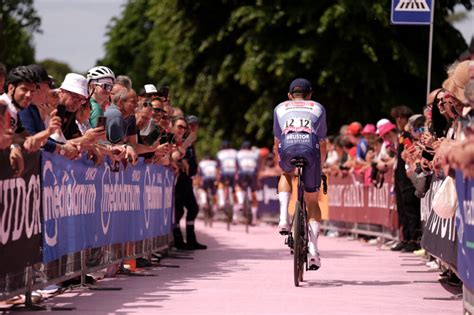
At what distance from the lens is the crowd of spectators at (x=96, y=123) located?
40.5 ft

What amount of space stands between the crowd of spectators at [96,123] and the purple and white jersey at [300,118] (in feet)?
5.88

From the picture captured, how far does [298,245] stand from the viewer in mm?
15203

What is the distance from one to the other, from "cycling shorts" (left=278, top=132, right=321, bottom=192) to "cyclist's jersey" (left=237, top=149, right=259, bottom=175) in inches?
875

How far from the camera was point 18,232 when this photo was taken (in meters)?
11.6

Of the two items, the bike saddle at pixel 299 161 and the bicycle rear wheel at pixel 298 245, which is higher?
the bike saddle at pixel 299 161

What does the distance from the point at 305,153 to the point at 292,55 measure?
26.3m

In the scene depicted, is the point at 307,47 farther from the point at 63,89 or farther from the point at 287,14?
the point at 63,89

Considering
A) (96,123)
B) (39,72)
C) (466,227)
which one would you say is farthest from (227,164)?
(466,227)

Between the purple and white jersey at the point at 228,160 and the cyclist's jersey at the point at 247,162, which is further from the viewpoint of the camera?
the purple and white jersey at the point at 228,160

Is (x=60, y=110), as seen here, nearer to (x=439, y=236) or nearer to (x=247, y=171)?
(x=439, y=236)

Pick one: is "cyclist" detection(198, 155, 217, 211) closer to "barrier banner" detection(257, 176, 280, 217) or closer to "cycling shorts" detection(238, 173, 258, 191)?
"barrier banner" detection(257, 176, 280, 217)

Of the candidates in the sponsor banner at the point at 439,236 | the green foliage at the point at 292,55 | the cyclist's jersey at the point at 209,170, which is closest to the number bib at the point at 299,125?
the sponsor banner at the point at 439,236

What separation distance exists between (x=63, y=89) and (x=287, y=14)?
2829 centimetres

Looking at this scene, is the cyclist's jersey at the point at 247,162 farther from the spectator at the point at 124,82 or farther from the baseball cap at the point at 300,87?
the baseball cap at the point at 300,87
